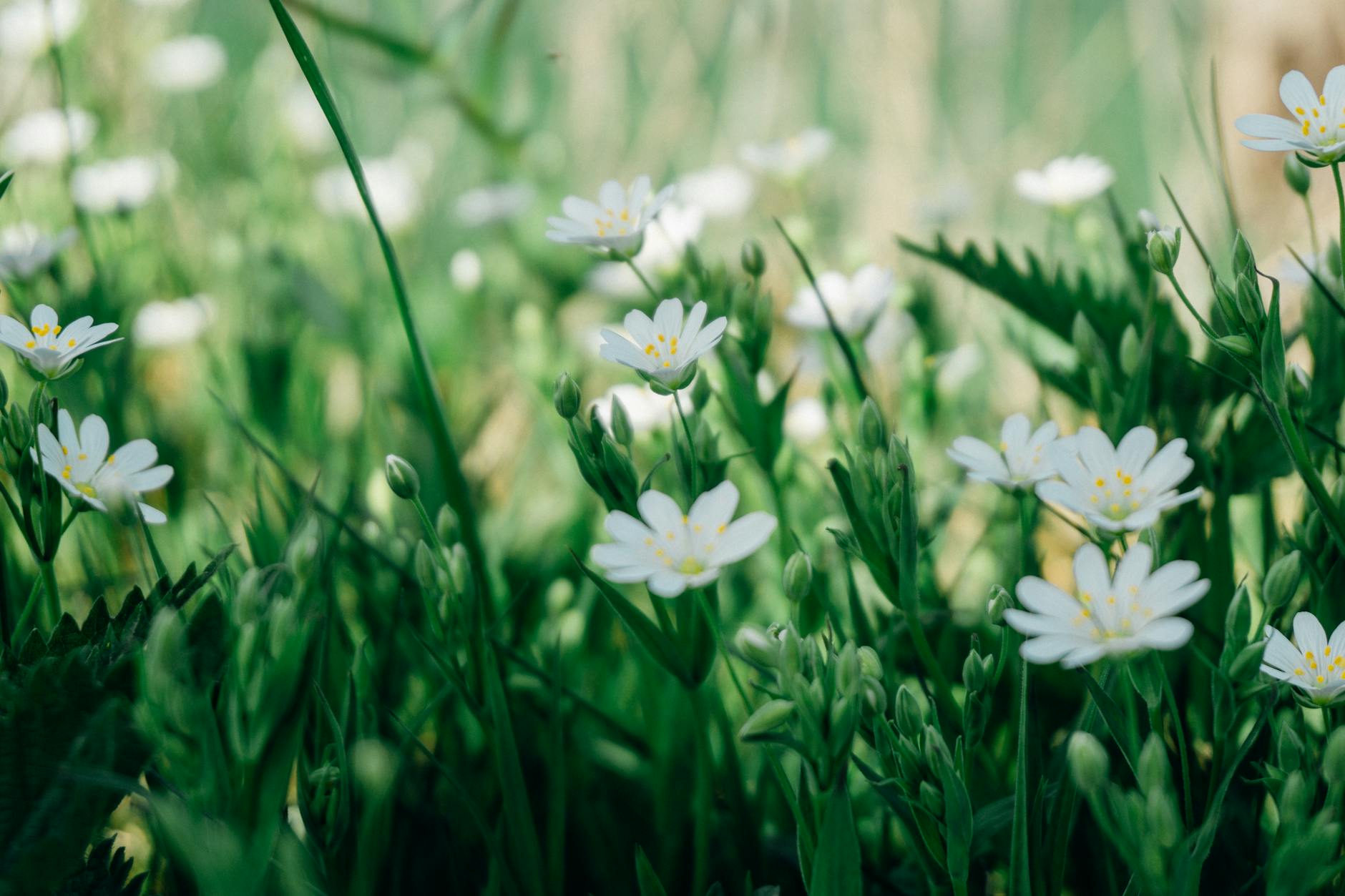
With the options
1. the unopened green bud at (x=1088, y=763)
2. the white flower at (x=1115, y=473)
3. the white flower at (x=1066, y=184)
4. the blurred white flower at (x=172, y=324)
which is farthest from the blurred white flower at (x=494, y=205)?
the unopened green bud at (x=1088, y=763)

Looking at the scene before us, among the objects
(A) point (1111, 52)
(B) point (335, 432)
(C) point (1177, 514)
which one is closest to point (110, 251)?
(B) point (335, 432)

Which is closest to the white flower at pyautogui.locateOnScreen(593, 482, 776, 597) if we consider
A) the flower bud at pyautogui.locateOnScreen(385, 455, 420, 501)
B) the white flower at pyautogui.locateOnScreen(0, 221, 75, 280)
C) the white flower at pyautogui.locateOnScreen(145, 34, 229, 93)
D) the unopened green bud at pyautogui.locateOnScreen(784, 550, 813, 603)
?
the unopened green bud at pyautogui.locateOnScreen(784, 550, 813, 603)

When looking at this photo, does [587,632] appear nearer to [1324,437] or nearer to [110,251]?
[1324,437]

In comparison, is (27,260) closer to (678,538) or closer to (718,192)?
Result: (678,538)

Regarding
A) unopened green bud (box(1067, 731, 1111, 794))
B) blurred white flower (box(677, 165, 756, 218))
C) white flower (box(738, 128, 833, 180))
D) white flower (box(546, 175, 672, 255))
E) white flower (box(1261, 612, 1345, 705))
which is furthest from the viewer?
blurred white flower (box(677, 165, 756, 218))

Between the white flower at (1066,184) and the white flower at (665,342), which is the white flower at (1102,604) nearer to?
the white flower at (665,342)

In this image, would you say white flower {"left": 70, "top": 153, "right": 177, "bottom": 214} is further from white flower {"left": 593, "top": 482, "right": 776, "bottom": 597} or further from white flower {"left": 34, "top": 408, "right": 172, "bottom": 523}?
white flower {"left": 593, "top": 482, "right": 776, "bottom": 597}
